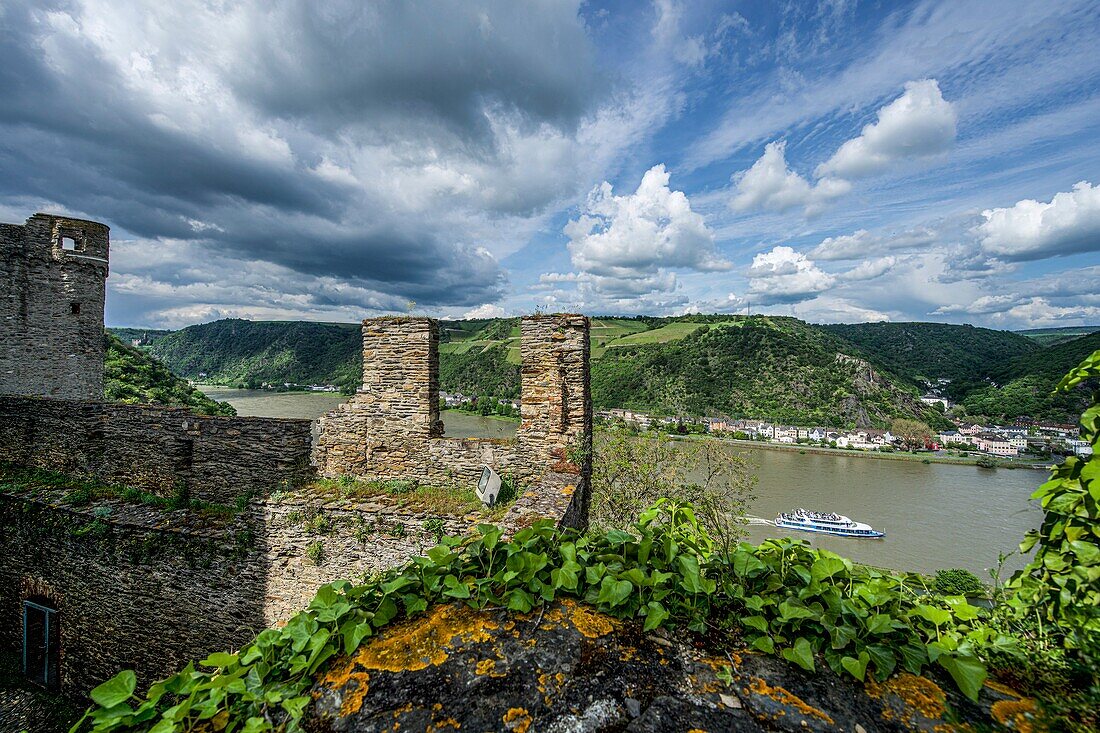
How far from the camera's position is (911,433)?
57688 mm

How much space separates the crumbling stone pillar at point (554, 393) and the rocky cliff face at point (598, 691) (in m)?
5.71

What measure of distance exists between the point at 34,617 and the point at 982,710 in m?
12.0

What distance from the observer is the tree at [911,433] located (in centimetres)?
5666

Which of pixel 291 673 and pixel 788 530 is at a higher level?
pixel 291 673

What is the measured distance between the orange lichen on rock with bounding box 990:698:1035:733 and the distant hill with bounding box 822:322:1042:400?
380ft

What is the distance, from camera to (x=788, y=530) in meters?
31.7

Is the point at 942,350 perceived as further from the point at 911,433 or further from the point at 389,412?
the point at 389,412

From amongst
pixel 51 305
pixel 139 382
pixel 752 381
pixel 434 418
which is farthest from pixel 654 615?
pixel 752 381

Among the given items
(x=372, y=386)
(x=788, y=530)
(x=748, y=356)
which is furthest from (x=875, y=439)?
(x=372, y=386)

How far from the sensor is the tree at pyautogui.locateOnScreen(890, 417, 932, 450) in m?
56.7

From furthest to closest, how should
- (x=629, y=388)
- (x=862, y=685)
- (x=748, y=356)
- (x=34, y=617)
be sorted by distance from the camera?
(x=748, y=356) → (x=629, y=388) → (x=34, y=617) → (x=862, y=685)

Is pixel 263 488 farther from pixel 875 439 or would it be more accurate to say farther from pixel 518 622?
pixel 875 439

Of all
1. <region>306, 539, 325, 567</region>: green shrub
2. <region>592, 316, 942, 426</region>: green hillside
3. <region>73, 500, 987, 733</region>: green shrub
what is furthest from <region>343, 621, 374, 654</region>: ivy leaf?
<region>592, 316, 942, 426</region>: green hillside

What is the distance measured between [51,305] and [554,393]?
1387cm
